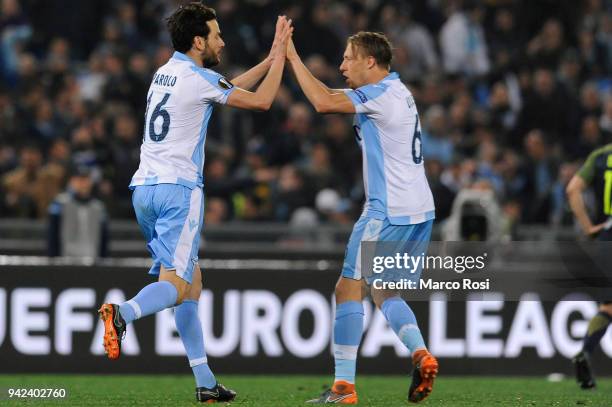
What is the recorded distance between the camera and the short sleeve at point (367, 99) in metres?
9.04

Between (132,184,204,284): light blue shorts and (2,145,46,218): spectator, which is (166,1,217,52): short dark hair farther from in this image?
(2,145,46,218): spectator

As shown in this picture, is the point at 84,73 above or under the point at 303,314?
above

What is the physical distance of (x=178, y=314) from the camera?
29.8ft

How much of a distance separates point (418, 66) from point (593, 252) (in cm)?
879

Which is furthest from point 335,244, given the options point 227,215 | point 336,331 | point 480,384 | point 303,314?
point 336,331

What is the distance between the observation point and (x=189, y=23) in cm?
902

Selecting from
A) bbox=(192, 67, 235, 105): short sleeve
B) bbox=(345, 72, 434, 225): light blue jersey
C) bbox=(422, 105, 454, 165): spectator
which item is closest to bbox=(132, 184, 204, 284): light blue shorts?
bbox=(192, 67, 235, 105): short sleeve

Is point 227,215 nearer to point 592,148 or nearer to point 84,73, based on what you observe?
point 84,73

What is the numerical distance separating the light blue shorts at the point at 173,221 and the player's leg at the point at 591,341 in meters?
3.98

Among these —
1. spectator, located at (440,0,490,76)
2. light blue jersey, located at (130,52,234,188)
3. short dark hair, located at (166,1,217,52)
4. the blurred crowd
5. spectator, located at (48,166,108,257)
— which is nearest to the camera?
light blue jersey, located at (130,52,234,188)

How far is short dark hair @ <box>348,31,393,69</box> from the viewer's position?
9234mm

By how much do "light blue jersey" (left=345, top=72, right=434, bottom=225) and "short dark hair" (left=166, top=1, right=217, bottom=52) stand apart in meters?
1.05

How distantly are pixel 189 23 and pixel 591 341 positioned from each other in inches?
178

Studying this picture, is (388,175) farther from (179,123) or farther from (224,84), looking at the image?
(179,123)
